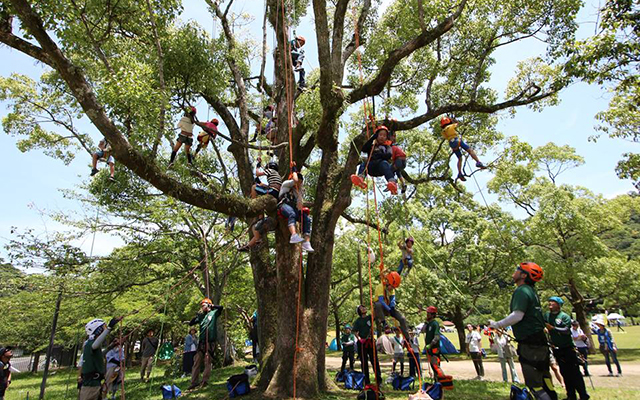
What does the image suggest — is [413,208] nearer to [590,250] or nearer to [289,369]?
[590,250]

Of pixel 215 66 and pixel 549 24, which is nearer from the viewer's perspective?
pixel 549 24

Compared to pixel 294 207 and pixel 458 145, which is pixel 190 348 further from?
pixel 458 145

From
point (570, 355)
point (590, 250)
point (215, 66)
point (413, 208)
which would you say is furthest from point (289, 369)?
point (590, 250)

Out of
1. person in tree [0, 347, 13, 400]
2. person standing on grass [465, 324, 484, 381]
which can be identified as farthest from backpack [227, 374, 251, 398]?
person standing on grass [465, 324, 484, 381]

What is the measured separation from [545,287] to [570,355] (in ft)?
52.7

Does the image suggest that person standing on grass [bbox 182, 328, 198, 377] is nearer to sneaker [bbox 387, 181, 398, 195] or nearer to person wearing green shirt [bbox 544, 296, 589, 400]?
sneaker [bbox 387, 181, 398, 195]

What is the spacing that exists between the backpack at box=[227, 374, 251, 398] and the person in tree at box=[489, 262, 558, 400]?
5.08 metres

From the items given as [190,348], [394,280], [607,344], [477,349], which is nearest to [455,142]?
[394,280]

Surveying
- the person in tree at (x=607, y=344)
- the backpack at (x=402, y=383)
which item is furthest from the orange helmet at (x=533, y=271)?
the person in tree at (x=607, y=344)

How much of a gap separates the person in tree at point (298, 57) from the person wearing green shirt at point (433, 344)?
23.5ft

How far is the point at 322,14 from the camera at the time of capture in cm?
614

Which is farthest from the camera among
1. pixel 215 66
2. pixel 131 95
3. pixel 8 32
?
pixel 215 66

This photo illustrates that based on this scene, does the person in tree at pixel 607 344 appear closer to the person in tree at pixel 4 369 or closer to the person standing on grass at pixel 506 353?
the person standing on grass at pixel 506 353

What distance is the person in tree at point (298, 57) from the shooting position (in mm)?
10206
